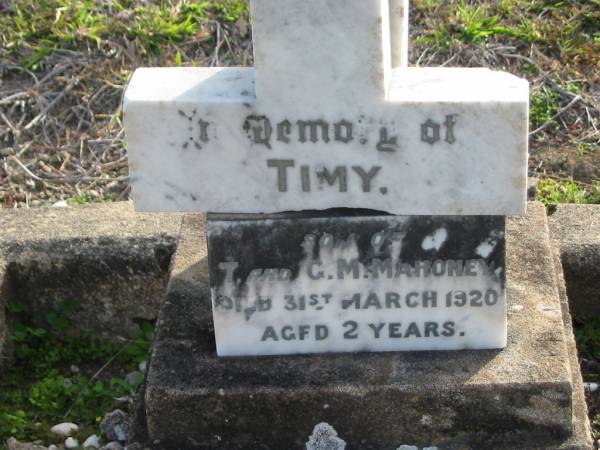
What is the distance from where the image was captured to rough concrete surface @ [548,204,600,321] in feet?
13.6

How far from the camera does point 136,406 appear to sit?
3.53 metres

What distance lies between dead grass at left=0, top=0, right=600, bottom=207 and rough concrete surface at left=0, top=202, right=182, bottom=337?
521 mm

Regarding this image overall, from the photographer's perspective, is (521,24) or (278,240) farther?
(521,24)

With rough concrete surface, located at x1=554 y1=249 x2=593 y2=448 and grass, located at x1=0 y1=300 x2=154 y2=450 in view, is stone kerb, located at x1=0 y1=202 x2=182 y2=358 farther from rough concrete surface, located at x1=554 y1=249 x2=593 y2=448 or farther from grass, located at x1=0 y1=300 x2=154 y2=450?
rough concrete surface, located at x1=554 y1=249 x2=593 y2=448

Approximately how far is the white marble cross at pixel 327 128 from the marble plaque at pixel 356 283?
9 centimetres

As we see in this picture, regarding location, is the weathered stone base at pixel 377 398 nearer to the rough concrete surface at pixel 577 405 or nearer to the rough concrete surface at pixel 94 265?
the rough concrete surface at pixel 577 405

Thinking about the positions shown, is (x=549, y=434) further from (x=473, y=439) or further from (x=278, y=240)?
(x=278, y=240)

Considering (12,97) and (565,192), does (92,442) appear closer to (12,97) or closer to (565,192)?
(12,97)

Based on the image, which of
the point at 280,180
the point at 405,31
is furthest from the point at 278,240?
the point at 405,31

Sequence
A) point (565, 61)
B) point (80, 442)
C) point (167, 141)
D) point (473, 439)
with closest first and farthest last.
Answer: point (167, 141)
point (473, 439)
point (80, 442)
point (565, 61)

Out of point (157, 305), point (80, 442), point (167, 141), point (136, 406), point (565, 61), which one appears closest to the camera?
point (167, 141)

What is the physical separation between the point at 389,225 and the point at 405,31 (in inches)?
20.9

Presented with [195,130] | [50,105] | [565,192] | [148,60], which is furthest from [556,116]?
[195,130]

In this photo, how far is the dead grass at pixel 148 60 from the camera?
16.2 ft
